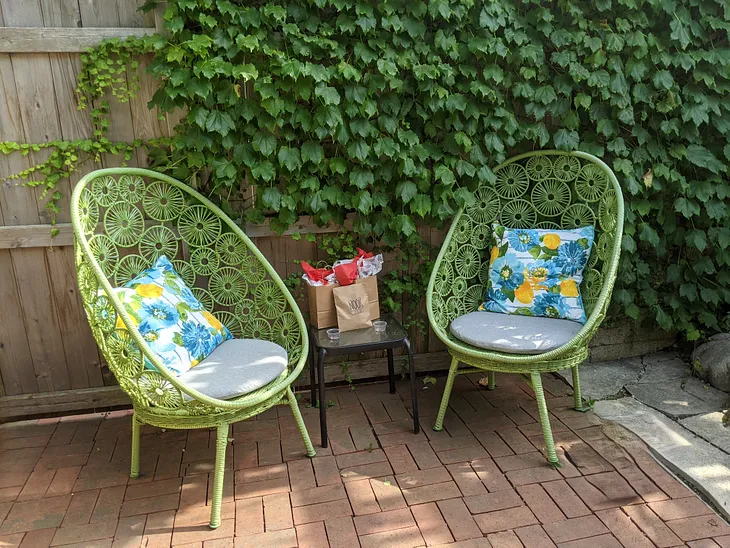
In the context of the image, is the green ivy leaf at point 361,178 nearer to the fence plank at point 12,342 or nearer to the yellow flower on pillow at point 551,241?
the yellow flower on pillow at point 551,241

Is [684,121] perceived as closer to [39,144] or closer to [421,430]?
[421,430]

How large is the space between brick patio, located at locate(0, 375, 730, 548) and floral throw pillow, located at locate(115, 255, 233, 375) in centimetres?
52

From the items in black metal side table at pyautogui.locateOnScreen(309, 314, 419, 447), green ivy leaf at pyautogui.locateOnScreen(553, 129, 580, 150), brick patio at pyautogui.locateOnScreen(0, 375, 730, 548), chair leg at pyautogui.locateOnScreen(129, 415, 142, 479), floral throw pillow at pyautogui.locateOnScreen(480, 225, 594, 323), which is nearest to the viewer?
brick patio at pyautogui.locateOnScreen(0, 375, 730, 548)

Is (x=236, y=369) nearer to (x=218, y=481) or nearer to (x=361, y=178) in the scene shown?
(x=218, y=481)

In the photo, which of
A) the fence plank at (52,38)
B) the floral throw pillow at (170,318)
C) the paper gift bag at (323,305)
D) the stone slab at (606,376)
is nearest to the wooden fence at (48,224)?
the fence plank at (52,38)

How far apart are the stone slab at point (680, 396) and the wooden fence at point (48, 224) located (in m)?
1.25

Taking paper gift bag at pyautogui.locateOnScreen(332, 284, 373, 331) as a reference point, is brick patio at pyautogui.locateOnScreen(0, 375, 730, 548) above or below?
below

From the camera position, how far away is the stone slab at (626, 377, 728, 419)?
2623 millimetres

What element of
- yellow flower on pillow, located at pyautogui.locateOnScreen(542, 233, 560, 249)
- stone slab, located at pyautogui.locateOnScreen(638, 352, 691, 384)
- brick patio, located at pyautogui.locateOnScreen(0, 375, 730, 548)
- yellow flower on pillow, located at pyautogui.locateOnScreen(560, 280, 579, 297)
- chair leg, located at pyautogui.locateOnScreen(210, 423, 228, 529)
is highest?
yellow flower on pillow, located at pyautogui.locateOnScreen(542, 233, 560, 249)

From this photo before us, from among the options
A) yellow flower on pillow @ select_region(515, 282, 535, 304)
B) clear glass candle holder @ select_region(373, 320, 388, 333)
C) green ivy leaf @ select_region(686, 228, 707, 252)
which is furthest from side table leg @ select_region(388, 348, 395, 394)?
green ivy leaf @ select_region(686, 228, 707, 252)

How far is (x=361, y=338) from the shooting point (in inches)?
Result: 95.3

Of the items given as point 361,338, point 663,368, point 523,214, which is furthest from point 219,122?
point 663,368

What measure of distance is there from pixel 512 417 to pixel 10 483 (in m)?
2.09

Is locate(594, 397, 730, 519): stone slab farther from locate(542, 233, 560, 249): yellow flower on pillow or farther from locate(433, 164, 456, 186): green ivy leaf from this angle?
locate(433, 164, 456, 186): green ivy leaf
